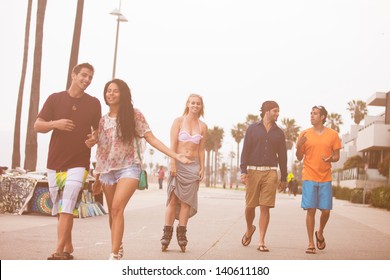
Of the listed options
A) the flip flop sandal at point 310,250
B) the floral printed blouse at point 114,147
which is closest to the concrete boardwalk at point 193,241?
the flip flop sandal at point 310,250

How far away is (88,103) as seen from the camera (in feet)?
18.6

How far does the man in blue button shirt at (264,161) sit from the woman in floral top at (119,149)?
2058 mm

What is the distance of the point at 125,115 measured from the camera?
5.43 m

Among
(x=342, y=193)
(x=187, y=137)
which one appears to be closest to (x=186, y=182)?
(x=187, y=137)

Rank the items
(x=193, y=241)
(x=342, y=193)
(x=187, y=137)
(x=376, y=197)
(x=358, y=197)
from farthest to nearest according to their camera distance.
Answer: (x=342, y=193) → (x=358, y=197) → (x=376, y=197) → (x=193, y=241) → (x=187, y=137)

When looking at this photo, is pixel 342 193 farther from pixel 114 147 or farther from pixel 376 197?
pixel 114 147

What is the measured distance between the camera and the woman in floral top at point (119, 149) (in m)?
5.40

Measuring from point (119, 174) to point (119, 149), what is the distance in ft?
0.70

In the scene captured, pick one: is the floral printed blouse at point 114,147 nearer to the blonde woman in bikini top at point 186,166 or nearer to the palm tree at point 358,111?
the blonde woman in bikini top at point 186,166

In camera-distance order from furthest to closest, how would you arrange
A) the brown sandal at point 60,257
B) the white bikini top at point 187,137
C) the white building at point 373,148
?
the white building at point 373,148
the white bikini top at point 187,137
the brown sandal at point 60,257

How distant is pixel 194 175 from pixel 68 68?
8590 millimetres

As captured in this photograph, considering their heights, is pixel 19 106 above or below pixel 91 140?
above

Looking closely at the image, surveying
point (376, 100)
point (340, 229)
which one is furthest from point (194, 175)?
point (376, 100)
